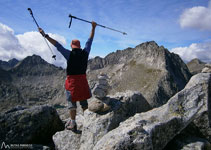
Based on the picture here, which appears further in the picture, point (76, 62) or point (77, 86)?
point (77, 86)

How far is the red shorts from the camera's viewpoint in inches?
386

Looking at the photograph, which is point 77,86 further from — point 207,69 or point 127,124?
point 207,69

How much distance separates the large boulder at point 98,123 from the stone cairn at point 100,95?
0.26m

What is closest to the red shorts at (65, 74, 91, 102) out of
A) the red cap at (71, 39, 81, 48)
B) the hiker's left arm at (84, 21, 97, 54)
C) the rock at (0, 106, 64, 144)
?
Answer: the hiker's left arm at (84, 21, 97, 54)

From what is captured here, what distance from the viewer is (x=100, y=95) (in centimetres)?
1048

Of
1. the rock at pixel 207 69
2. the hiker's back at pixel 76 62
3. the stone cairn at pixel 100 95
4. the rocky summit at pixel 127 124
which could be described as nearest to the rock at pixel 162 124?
the rocky summit at pixel 127 124

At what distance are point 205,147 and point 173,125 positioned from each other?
59.9 inches

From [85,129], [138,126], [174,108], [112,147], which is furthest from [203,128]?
[85,129]

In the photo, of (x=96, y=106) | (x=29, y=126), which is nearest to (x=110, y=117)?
(x=96, y=106)

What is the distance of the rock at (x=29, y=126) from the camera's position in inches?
373

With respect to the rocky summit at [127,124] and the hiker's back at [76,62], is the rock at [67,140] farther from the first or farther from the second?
the hiker's back at [76,62]

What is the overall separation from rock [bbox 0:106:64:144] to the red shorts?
2370mm

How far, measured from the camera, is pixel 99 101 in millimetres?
10211

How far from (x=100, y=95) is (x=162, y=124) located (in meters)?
4.30
